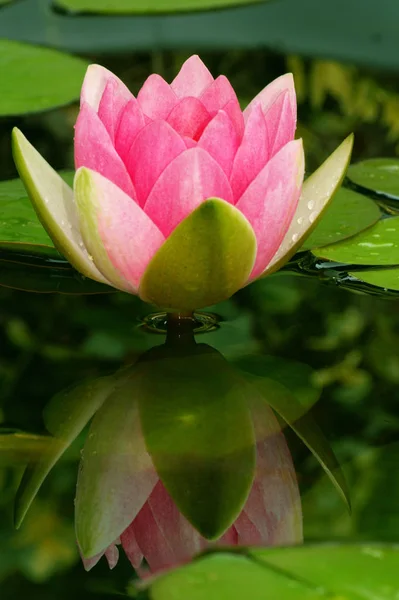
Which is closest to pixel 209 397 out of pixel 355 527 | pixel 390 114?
pixel 355 527

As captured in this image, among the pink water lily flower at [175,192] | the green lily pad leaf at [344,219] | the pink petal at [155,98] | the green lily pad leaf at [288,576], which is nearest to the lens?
the green lily pad leaf at [288,576]

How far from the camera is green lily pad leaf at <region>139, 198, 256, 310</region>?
1.04 m

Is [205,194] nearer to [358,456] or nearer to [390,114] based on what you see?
[358,456]

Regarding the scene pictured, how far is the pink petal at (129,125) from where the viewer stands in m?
1.11

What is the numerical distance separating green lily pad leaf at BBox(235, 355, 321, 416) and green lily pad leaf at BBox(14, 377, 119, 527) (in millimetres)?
161

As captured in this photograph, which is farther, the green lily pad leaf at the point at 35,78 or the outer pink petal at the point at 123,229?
the green lily pad leaf at the point at 35,78

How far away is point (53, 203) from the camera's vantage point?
117 centimetres

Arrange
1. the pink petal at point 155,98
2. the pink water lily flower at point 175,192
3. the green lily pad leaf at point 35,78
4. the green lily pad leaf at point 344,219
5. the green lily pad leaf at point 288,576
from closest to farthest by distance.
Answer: the green lily pad leaf at point 288,576 → the pink water lily flower at point 175,192 → the pink petal at point 155,98 → the green lily pad leaf at point 344,219 → the green lily pad leaf at point 35,78

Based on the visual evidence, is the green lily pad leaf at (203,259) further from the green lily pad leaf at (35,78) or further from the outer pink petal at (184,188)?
the green lily pad leaf at (35,78)

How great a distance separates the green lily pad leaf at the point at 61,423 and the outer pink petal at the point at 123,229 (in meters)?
0.14

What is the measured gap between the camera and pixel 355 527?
86 cm

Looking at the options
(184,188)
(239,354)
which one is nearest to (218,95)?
(184,188)

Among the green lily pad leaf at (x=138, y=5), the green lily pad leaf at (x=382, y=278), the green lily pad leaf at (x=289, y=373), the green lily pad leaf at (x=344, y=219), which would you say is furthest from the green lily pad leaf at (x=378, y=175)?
the green lily pad leaf at (x=138, y=5)

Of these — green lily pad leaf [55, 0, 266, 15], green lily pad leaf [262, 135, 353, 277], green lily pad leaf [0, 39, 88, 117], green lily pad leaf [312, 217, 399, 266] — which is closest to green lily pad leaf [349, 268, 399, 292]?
green lily pad leaf [312, 217, 399, 266]
